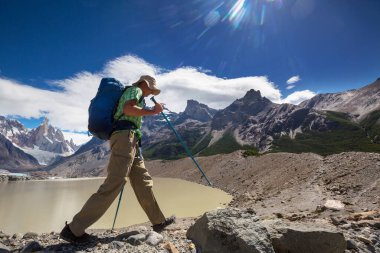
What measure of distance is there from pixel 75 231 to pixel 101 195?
2.61 feet

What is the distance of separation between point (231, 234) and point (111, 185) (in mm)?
2798

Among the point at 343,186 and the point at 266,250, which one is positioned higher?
the point at 343,186

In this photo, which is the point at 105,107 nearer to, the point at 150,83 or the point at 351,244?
the point at 150,83

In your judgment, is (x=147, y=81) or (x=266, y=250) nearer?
(x=266, y=250)

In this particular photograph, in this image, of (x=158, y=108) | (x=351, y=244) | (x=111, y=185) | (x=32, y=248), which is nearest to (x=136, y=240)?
(x=111, y=185)

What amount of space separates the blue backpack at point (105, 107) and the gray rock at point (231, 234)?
286 centimetres

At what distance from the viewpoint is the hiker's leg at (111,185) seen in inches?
228

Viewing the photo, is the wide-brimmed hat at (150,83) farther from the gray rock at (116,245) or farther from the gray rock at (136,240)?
the gray rock at (116,245)

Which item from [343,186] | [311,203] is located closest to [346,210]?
[311,203]

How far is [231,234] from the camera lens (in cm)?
421

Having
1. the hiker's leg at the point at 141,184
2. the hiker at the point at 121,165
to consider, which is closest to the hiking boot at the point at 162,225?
the hiker's leg at the point at 141,184

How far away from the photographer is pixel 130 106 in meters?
5.91

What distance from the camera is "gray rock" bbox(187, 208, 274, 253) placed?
4051 mm

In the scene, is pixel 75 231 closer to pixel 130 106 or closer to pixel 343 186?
pixel 130 106
